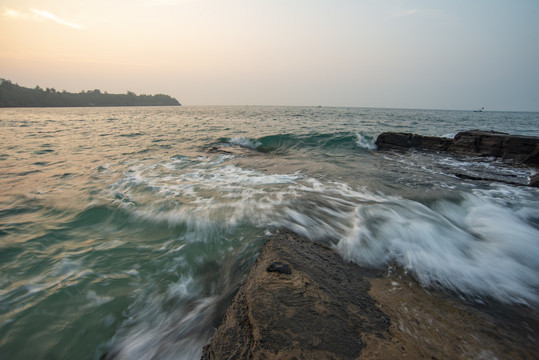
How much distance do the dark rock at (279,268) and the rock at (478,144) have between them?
33.8ft

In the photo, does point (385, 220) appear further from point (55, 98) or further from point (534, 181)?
point (55, 98)

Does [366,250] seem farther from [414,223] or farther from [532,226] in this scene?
[532,226]

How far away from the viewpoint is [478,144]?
888 cm

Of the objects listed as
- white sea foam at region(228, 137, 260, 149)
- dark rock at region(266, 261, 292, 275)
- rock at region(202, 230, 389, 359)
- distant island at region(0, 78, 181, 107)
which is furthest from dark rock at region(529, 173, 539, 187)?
distant island at region(0, 78, 181, 107)

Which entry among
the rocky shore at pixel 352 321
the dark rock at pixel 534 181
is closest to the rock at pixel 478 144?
the dark rock at pixel 534 181

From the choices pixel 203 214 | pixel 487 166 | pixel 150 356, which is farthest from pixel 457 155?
pixel 150 356

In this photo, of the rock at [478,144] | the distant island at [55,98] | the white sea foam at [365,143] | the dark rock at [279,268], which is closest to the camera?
the dark rock at [279,268]

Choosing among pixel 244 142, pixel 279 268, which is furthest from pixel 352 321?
pixel 244 142

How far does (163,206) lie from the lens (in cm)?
434

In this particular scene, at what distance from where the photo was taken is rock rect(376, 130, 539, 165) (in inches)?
303

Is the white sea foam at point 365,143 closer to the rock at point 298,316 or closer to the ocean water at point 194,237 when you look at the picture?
the ocean water at point 194,237

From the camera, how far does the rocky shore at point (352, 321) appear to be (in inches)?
51.6

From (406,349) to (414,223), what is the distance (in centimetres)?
261

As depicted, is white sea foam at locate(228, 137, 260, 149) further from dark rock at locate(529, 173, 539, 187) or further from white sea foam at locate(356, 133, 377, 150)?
dark rock at locate(529, 173, 539, 187)
